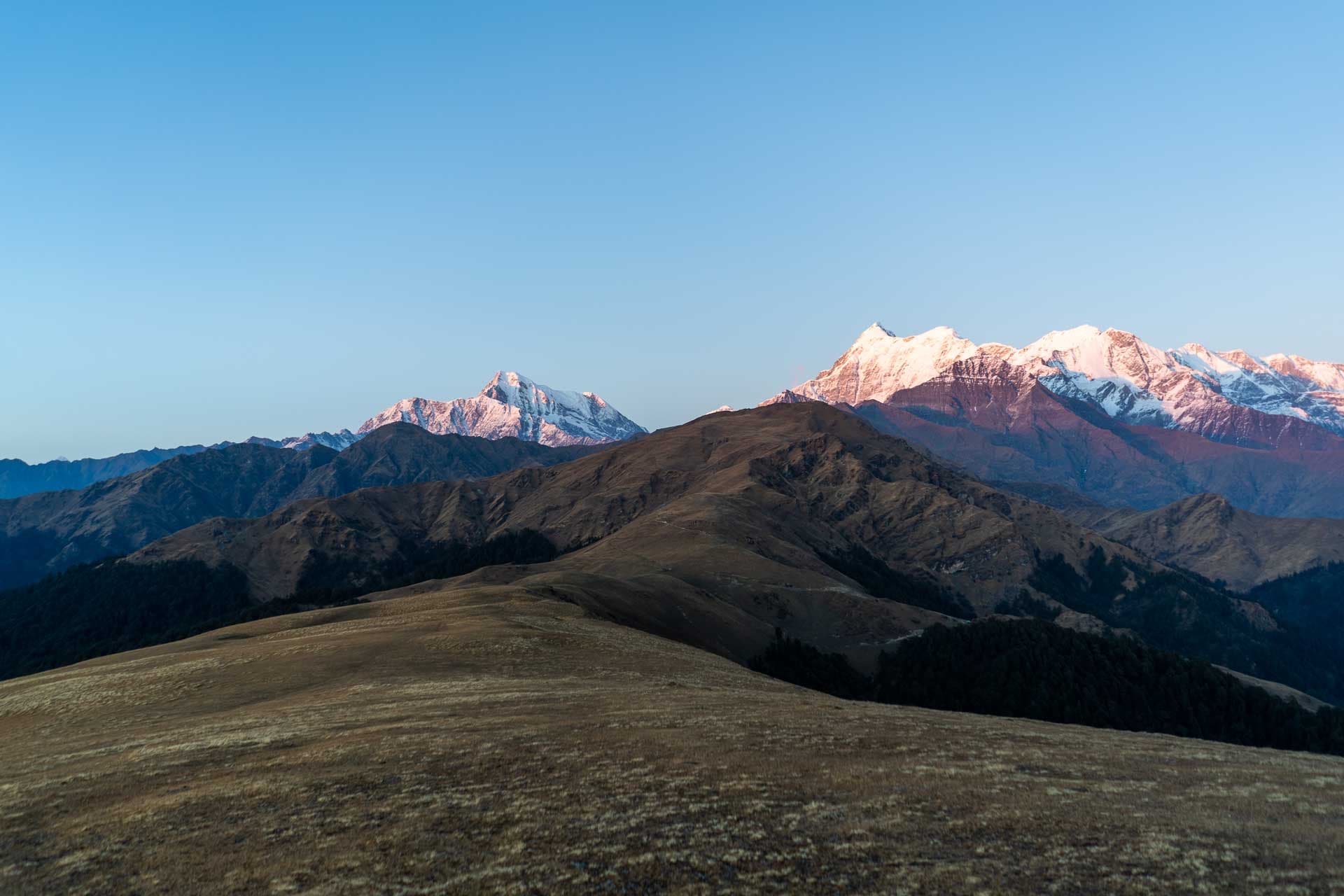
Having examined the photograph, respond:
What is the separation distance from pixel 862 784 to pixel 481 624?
59.7 m

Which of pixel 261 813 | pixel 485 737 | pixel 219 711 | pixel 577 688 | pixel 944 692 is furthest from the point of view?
pixel 944 692

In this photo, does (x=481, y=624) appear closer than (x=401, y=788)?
No

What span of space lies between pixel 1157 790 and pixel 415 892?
104 feet

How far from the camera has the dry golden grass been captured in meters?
24.7

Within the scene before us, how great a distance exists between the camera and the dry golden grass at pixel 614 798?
24.7 m

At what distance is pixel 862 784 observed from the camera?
34.1m

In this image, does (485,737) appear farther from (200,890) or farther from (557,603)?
(557,603)

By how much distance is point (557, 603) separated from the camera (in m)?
113

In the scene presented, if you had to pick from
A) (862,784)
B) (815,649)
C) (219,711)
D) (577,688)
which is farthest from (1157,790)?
(815,649)

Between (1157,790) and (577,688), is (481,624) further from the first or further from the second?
(1157,790)

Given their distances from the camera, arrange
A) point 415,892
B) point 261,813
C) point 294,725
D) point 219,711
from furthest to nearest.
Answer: point 219,711 < point 294,725 < point 261,813 < point 415,892

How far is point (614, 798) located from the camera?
31.4 m

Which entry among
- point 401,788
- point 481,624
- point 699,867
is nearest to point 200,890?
point 401,788

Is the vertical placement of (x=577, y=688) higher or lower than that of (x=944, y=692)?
higher
